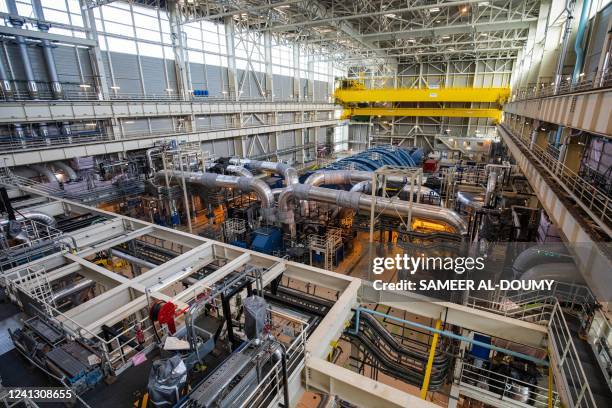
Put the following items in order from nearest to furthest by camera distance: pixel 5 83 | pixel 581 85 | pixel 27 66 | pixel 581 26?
pixel 581 85
pixel 581 26
pixel 5 83
pixel 27 66

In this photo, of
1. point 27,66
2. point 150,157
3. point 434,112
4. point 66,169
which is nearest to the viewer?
point 27,66

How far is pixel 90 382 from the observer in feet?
13.5

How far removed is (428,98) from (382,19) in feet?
32.4

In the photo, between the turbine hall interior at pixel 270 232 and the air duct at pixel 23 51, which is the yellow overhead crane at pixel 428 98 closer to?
the turbine hall interior at pixel 270 232

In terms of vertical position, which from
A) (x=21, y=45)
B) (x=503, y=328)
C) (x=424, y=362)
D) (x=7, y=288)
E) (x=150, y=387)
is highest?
(x=21, y=45)

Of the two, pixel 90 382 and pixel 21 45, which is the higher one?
pixel 21 45

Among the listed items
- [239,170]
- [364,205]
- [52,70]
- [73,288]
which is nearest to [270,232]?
[364,205]

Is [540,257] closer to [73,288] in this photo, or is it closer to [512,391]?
[512,391]

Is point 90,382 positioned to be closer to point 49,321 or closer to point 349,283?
point 49,321

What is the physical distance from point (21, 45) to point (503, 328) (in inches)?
887

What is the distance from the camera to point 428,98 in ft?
104

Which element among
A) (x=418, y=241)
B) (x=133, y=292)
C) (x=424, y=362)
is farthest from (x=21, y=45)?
(x=424, y=362)

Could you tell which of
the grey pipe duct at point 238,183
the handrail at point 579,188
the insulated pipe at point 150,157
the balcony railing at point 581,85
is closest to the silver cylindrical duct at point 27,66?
the insulated pipe at point 150,157

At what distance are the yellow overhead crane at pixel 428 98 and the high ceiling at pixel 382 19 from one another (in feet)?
12.7
